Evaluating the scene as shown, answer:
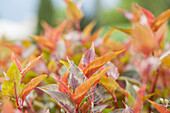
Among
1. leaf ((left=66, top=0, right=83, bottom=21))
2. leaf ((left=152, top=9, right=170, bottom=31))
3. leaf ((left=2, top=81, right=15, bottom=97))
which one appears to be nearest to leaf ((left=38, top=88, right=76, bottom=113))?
leaf ((left=2, top=81, right=15, bottom=97))

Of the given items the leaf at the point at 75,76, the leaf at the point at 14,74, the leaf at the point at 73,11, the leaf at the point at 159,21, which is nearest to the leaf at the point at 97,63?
the leaf at the point at 75,76

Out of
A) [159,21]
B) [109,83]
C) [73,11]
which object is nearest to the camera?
[109,83]

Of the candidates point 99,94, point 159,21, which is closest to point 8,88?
point 99,94

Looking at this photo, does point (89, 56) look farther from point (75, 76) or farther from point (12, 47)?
point (12, 47)

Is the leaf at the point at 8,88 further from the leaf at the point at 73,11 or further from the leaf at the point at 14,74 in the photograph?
the leaf at the point at 73,11

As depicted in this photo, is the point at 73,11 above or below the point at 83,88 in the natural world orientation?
above

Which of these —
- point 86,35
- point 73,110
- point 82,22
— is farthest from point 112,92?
point 82,22

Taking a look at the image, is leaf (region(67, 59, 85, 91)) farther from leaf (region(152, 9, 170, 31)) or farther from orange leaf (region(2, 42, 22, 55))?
orange leaf (region(2, 42, 22, 55))
